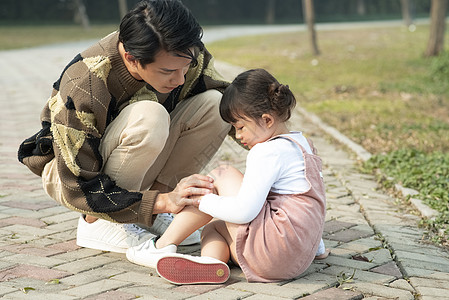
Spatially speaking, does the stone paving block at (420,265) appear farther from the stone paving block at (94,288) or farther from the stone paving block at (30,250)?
the stone paving block at (30,250)

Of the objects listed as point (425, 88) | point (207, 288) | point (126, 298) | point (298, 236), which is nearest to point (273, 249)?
point (298, 236)

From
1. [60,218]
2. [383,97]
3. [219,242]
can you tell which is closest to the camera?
[219,242]

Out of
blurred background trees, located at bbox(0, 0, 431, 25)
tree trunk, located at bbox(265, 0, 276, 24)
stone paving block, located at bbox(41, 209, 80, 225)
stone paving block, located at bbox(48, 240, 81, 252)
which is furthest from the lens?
tree trunk, located at bbox(265, 0, 276, 24)

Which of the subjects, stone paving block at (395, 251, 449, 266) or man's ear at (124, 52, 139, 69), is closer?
man's ear at (124, 52, 139, 69)

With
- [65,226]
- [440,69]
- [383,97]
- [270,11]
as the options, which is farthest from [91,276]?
[270,11]

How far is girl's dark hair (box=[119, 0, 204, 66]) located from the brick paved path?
101 centimetres

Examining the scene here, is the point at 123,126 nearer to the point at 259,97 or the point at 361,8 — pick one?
the point at 259,97

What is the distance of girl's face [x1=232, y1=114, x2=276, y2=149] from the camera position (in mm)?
2879

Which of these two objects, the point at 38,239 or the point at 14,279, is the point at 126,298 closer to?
the point at 14,279

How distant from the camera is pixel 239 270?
10.1 feet

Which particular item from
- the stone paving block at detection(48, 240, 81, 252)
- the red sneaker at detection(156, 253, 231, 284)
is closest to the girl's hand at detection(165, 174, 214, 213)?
the red sneaker at detection(156, 253, 231, 284)

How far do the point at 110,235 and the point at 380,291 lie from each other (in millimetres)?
1356

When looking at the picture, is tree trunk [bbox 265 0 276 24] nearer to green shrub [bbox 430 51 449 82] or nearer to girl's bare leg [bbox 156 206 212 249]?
green shrub [bbox 430 51 449 82]

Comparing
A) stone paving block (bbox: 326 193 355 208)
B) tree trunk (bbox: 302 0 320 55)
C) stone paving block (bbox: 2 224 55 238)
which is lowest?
tree trunk (bbox: 302 0 320 55)
